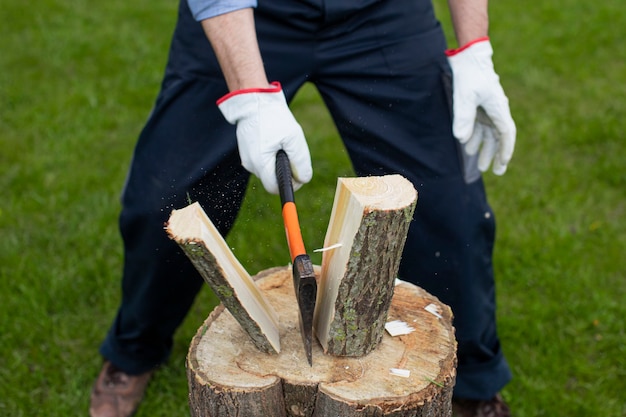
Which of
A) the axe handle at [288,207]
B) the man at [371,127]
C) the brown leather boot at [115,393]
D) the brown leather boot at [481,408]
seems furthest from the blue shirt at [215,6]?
the brown leather boot at [481,408]

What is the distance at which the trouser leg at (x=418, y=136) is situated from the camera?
202cm

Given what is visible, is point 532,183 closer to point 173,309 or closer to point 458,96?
point 458,96

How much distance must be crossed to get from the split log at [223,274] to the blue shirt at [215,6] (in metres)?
0.58

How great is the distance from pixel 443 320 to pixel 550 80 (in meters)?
3.16

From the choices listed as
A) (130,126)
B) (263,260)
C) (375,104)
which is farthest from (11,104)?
(375,104)

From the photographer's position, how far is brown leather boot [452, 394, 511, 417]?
2.32 metres

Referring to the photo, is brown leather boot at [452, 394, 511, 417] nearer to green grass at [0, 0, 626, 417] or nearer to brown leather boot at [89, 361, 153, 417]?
green grass at [0, 0, 626, 417]

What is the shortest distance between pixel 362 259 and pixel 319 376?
0.94ft

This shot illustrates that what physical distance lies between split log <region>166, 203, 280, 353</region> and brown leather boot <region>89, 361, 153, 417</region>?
97cm

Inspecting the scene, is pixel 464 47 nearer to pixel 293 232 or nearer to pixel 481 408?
pixel 293 232

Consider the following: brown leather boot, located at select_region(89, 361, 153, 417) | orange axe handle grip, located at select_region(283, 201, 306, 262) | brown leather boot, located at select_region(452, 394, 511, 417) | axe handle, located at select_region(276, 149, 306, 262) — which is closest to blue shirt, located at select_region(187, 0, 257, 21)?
axe handle, located at select_region(276, 149, 306, 262)

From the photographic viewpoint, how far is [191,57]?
6.63ft

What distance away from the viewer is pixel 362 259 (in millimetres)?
1447

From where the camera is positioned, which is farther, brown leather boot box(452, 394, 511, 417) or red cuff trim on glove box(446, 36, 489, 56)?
brown leather boot box(452, 394, 511, 417)
